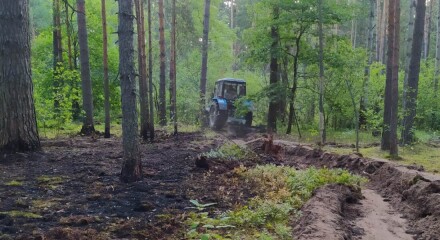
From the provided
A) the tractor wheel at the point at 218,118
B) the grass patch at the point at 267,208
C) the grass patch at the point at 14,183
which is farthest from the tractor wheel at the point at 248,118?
the grass patch at the point at 14,183

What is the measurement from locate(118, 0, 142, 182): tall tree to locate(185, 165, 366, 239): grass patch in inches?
80.9

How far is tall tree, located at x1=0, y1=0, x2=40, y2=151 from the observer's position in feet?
29.7

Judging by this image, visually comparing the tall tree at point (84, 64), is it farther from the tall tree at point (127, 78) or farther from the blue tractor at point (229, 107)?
the tall tree at point (127, 78)

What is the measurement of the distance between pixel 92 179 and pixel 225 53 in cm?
2943

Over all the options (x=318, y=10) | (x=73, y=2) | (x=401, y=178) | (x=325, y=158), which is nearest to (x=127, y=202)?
(x=401, y=178)

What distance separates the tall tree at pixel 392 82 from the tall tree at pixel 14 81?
10.3 meters

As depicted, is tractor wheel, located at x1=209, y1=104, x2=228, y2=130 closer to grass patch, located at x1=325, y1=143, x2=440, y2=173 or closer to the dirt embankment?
grass patch, located at x1=325, y1=143, x2=440, y2=173

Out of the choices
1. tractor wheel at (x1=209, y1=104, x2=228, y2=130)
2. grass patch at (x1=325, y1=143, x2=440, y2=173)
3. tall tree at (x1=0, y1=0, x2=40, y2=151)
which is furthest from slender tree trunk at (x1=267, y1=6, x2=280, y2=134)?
tall tree at (x1=0, y1=0, x2=40, y2=151)

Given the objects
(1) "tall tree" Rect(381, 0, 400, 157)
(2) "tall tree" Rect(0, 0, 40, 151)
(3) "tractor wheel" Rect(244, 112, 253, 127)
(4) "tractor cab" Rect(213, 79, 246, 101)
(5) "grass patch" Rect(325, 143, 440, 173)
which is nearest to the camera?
(2) "tall tree" Rect(0, 0, 40, 151)

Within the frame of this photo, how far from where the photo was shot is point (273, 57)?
794 inches

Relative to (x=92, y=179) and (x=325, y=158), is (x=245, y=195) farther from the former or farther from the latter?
(x=325, y=158)

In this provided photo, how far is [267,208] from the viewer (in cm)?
591

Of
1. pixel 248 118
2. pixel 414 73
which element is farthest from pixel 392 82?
pixel 248 118

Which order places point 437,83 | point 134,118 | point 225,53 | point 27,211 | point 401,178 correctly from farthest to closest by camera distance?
1. point 225,53
2. point 437,83
3. point 401,178
4. point 134,118
5. point 27,211
